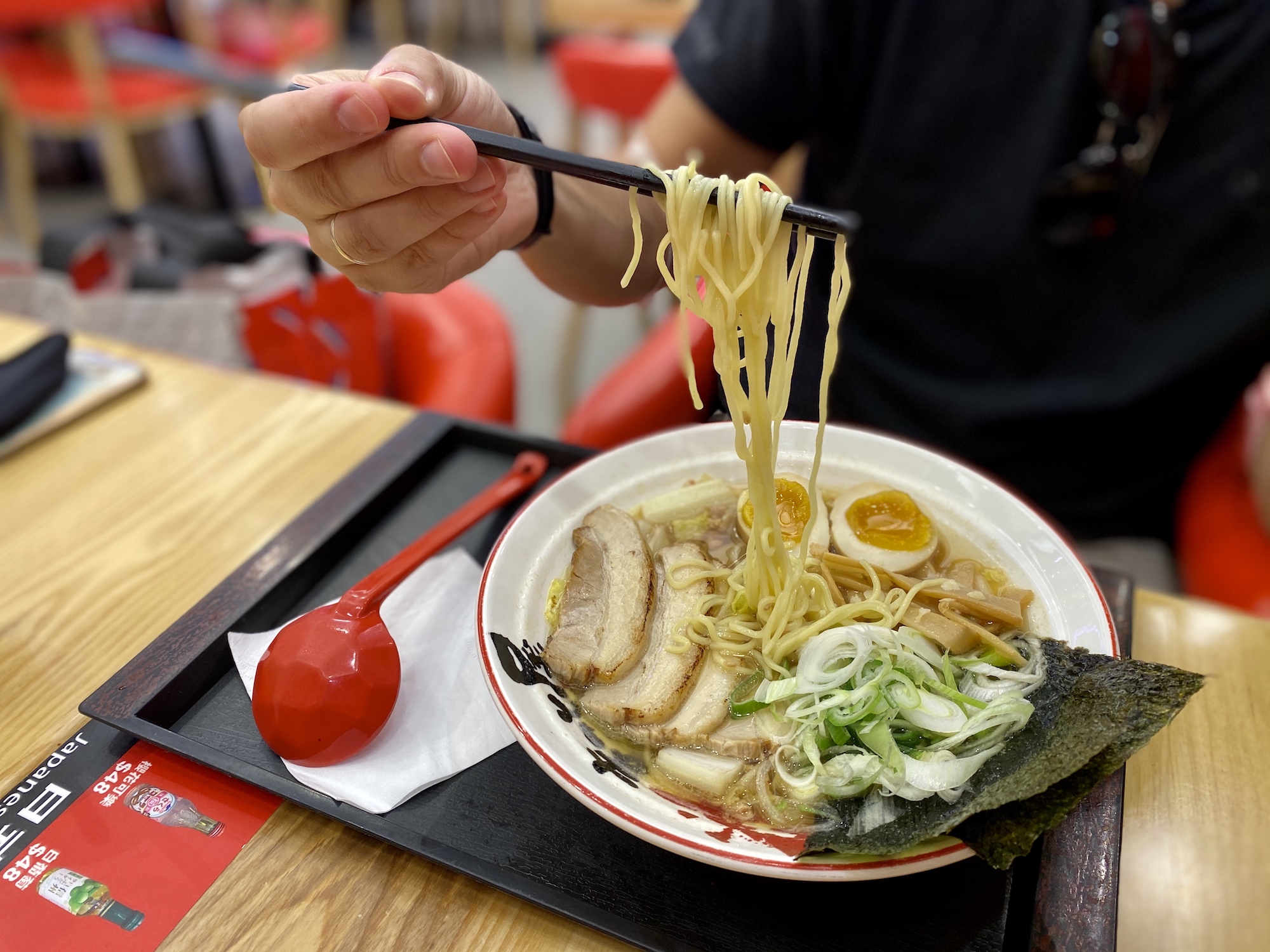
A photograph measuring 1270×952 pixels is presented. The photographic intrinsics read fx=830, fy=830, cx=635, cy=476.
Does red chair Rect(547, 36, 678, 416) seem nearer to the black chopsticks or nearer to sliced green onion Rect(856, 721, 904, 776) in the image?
the black chopsticks

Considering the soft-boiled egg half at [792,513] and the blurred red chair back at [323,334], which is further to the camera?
the blurred red chair back at [323,334]

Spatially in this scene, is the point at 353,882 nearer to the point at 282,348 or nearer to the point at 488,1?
the point at 282,348

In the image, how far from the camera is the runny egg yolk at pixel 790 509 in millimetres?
1239

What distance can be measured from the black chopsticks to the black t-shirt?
2.96 ft

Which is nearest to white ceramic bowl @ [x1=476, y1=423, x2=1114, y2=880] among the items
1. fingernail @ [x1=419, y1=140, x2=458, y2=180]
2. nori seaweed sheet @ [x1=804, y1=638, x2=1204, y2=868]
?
nori seaweed sheet @ [x1=804, y1=638, x2=1204, y2=868]

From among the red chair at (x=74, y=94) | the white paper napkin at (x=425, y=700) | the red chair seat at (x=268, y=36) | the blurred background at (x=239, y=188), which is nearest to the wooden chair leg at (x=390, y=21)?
the blurred background at (x=239, y=188)

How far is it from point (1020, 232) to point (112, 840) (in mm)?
1950

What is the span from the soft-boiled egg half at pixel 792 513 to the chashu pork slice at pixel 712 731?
0.27 m

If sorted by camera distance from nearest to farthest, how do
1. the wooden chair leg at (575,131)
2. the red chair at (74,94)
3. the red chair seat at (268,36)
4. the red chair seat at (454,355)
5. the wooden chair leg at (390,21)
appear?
the red chair seat at (454,355)
the wooden chair leg at (575,131)
the red chair at (74,94)
the red chair seat at (268,36)
the wooden chair leg at (390,21)

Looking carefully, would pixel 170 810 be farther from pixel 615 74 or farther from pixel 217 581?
pixel 615 74

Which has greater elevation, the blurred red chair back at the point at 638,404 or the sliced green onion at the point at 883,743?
the sliced green onion at the point at 883,743

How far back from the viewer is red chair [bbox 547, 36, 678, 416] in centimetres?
291

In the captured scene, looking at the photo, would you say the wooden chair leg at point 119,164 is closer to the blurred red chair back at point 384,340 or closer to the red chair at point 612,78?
the red chair at point 612,78

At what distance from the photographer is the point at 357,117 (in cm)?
92
